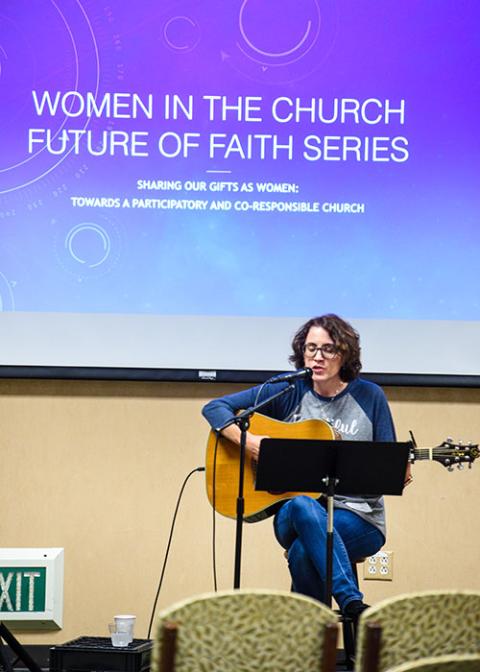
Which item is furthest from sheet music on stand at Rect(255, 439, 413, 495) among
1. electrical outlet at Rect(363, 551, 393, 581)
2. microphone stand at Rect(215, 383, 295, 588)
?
electrical outlet at Rect(363, 551, 393, 581)

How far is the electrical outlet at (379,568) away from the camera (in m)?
4.47

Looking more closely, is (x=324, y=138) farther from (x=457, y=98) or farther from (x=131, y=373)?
(x=131, y=373)

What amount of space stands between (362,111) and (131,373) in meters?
1.46

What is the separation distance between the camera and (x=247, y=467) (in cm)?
374

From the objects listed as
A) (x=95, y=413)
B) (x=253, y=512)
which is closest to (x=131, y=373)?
(x=95, y=413)

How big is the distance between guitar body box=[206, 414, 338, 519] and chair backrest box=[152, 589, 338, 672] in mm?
1781

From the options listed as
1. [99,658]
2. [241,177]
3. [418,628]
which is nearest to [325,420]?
[99,658]

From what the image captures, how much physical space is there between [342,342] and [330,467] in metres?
0.68

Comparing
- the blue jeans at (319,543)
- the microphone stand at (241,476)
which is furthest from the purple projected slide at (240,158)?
the blue jeans at (319,543)

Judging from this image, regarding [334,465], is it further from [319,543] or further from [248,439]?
[248,439]

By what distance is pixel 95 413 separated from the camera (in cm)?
451

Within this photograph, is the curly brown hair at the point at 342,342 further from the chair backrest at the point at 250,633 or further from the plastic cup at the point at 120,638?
the chair backrest at the point at 250,633

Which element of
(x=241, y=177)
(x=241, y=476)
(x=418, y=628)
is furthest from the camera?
(x=241, y=177)

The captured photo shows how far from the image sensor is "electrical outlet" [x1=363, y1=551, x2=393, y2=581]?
14.7ft
